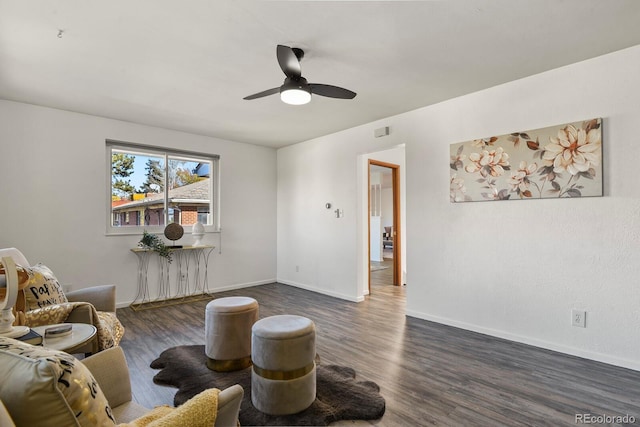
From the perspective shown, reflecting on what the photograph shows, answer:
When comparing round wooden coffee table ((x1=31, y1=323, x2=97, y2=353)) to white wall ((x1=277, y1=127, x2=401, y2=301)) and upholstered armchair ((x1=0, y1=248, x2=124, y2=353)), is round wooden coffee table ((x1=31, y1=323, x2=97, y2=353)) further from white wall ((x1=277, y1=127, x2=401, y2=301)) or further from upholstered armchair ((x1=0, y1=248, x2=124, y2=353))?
white wall ((x1=277, y1=127, x2=401, y2=301))

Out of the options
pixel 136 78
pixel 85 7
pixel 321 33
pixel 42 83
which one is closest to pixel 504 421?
pixel 321 33

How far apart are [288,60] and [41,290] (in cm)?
247

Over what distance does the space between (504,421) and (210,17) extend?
10.5 feet

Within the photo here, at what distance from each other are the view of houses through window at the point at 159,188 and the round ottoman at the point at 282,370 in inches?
139

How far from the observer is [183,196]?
515 centimetres

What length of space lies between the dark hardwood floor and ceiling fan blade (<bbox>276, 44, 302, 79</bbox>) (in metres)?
2.39

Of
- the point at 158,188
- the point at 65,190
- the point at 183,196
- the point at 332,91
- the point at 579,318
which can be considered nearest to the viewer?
the point at 332,91

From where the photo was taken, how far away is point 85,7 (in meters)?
2.09

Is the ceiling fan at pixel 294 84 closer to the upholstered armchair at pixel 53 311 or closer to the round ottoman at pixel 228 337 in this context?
the round ottoman at pixel 228 337

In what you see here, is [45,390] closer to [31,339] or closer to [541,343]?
[31,339]

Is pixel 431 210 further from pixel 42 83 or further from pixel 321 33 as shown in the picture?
pixel 42 83

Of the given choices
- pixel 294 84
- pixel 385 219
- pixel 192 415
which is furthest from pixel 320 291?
pixel 385 219

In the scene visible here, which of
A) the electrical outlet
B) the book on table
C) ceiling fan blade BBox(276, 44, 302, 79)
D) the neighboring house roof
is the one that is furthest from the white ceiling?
the electrical outlet

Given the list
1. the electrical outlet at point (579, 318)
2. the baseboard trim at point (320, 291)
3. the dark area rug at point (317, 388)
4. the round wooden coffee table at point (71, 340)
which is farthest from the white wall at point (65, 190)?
the electrical outlet at point (579, 318)
